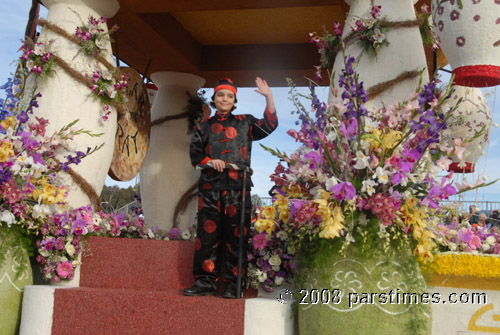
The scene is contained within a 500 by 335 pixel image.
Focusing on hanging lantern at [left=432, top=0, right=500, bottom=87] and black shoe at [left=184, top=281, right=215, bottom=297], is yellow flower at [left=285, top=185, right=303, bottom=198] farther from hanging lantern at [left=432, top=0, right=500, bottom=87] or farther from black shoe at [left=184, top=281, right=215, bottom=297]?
hanging lantern at [left=432, top=0, right=500, bottom=87]

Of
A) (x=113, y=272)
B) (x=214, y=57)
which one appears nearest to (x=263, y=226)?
(x=113, y=272)

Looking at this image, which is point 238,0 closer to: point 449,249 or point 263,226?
point 263,226

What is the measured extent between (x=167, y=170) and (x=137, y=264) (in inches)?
93.7

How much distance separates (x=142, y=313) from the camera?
3.04m

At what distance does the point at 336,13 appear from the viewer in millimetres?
5340

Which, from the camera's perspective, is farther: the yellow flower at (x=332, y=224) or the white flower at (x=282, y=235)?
the white flower at (x=282, y=235)

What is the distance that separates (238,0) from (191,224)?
105 inches

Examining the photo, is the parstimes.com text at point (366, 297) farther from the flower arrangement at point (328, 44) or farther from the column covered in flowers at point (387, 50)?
the flower arrangement at point (328, 44)

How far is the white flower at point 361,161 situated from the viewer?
2.44 meters

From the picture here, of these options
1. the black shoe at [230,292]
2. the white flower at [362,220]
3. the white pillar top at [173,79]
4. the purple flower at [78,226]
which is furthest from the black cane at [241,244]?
the white pillar top at [173,79]

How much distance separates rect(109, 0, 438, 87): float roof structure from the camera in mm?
5121

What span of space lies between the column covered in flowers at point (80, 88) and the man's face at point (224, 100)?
3.72 ft

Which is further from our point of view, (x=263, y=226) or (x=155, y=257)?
(x=155, y=257)

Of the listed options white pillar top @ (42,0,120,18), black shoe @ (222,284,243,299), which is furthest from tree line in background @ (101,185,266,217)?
white pillar top @ (42,0,120,18)
